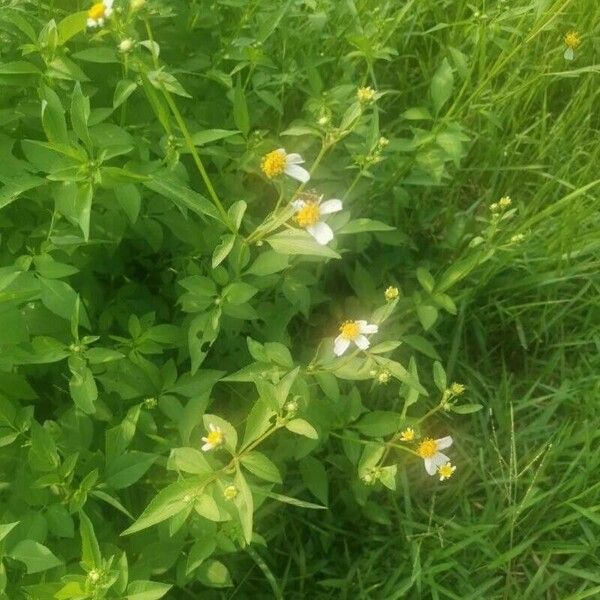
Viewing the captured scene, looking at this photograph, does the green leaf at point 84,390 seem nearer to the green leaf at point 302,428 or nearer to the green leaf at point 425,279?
the green leaf at point 302,428

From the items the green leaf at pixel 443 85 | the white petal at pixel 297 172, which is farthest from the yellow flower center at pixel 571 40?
the white petal at pixel 297 172

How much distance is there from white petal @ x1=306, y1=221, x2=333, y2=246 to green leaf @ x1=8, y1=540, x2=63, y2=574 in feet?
2.55

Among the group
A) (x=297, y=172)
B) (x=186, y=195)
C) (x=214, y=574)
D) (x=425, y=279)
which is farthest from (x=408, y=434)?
(x=186, y=195)

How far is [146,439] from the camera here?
178 cm

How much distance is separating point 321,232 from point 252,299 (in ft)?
1.50

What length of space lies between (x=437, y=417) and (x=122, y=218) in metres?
1.11

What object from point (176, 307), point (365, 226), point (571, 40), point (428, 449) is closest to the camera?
point (365, 226)

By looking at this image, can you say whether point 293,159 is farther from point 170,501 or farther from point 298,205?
point 170,501

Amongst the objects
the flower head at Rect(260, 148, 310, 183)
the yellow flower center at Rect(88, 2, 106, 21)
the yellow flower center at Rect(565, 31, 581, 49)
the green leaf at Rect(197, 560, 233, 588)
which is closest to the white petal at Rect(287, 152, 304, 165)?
the flower head at Rect(260, 148, 310, 183)

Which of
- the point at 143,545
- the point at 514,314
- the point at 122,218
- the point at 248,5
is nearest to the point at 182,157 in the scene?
the point at 122,218

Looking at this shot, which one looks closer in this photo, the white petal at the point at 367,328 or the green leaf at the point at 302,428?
the green leaf at the point at 302,428

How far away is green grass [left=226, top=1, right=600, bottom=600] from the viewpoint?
2027 millimetres

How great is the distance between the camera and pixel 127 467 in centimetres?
159

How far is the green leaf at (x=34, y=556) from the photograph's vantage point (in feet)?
4.50
